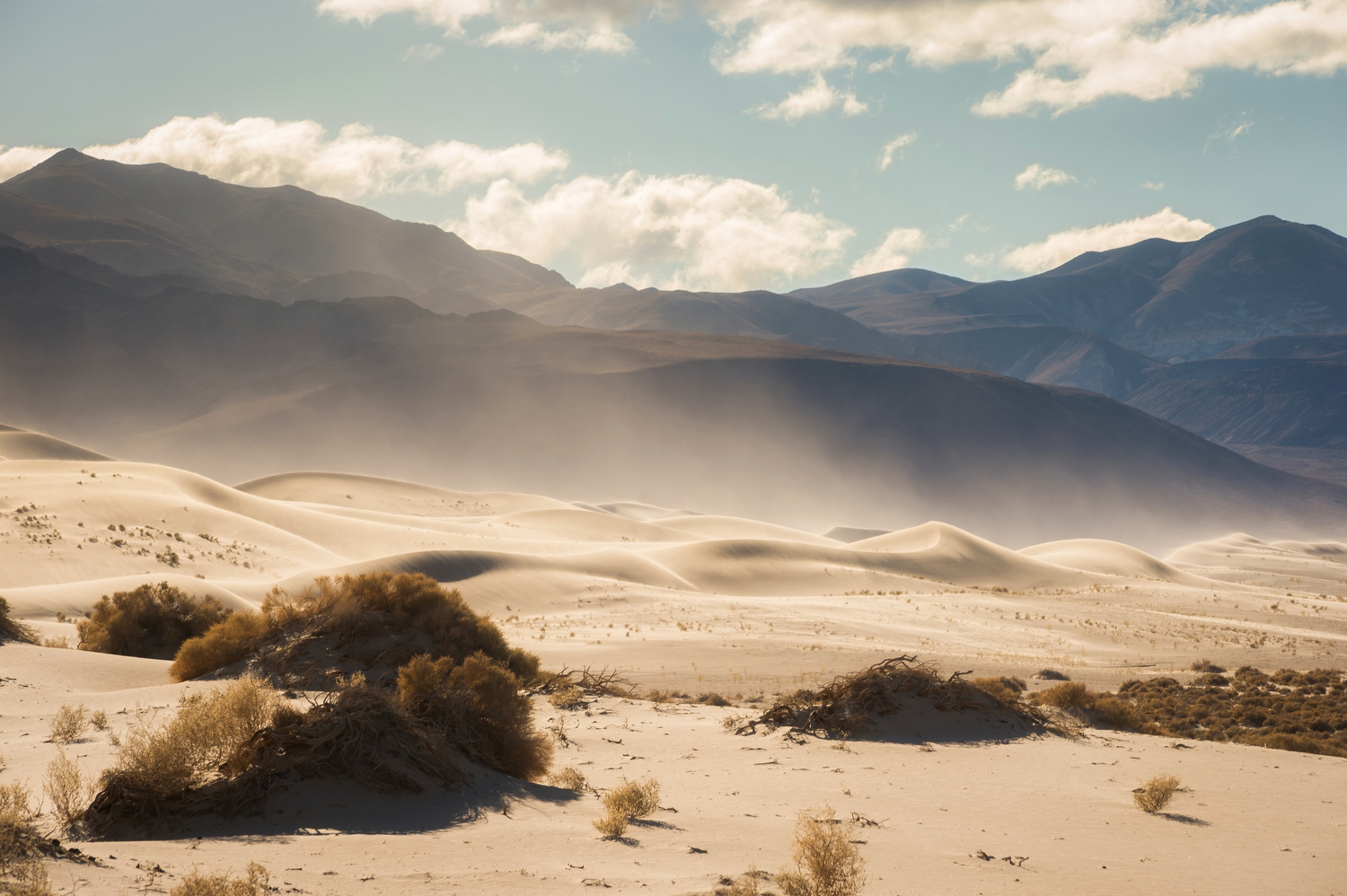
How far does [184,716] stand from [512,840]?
2.71m

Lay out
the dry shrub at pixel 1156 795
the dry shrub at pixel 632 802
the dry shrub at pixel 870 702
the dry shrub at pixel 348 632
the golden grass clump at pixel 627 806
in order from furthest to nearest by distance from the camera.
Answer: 1. the dry shrub at pixel 870 702
2. the dry shrub at pixel 348 632
3. the dry shrub at pixel 1156 795
4. the dry shrub at pixel 632 802
5. the golden grass clump at pixel 627 806

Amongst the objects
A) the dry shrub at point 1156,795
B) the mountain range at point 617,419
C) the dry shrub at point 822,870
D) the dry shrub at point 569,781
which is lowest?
the dry shrub at point 569,781

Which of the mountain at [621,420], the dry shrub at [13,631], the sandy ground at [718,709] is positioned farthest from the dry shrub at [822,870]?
the mountain at [621,420]

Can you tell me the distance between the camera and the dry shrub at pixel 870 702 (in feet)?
38.3

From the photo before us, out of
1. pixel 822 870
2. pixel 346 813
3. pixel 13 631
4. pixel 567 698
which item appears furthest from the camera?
pixel 13 631

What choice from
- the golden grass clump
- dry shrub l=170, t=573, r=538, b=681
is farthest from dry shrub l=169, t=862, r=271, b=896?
dry shrub l=170, t=573, r=538, b=681

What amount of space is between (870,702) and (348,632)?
6988mm

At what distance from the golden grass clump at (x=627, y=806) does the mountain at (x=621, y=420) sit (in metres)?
120

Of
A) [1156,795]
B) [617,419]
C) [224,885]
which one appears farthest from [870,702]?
[617,419]

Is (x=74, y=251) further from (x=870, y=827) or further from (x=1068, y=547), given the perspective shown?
(x=870, y=827)

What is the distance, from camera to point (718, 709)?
567 inches

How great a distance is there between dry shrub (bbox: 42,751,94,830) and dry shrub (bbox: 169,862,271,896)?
1498mm

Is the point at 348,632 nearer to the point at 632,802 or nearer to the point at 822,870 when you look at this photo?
the point at 632,802

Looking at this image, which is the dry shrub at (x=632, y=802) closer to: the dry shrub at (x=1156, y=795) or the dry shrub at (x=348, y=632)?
the dry shrub at (x=348, y=632)
